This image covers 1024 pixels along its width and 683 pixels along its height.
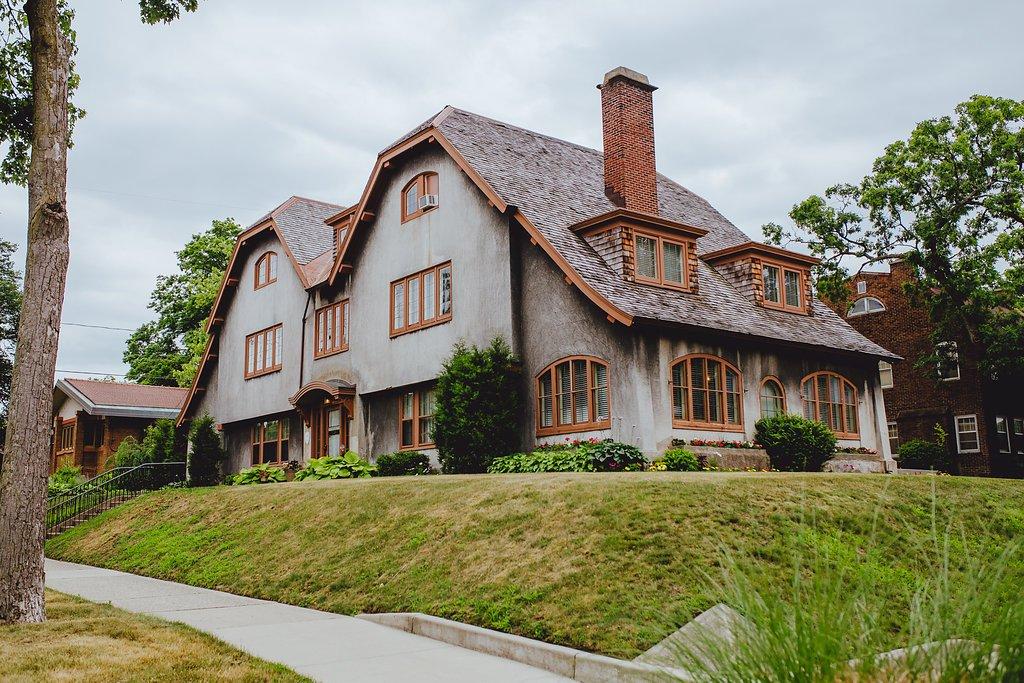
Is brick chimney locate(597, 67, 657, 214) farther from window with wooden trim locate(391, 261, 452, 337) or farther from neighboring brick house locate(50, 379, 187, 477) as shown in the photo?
neighboring brick house locate(50, 379, 187, 477)

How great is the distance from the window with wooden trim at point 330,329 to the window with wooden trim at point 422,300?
277 cm

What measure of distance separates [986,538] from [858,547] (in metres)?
2.85

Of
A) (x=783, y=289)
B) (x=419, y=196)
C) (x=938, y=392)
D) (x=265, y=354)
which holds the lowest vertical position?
(x=938, y=392)

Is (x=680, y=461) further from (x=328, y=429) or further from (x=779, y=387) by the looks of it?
(x=328, y=429)

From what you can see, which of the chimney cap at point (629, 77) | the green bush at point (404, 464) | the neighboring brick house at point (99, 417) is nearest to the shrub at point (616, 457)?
the green bush at point (404, 464)

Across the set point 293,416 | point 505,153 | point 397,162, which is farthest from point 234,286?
point 505,153

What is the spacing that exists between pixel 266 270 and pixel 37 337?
22418mm

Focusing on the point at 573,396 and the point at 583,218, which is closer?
the point at 573,396

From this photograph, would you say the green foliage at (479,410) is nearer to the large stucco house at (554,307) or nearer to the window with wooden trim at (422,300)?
the large stucco house at (554,307)

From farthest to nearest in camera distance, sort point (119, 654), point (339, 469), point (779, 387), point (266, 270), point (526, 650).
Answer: point (266, 270) < point (339, 469) < point (779, 387) < point (526, 650) < point (119, 654)

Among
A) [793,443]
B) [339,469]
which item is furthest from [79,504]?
[793,443]

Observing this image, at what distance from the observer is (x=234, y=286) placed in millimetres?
33500

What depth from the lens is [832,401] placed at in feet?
80.1

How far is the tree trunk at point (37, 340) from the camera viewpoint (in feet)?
31.4
